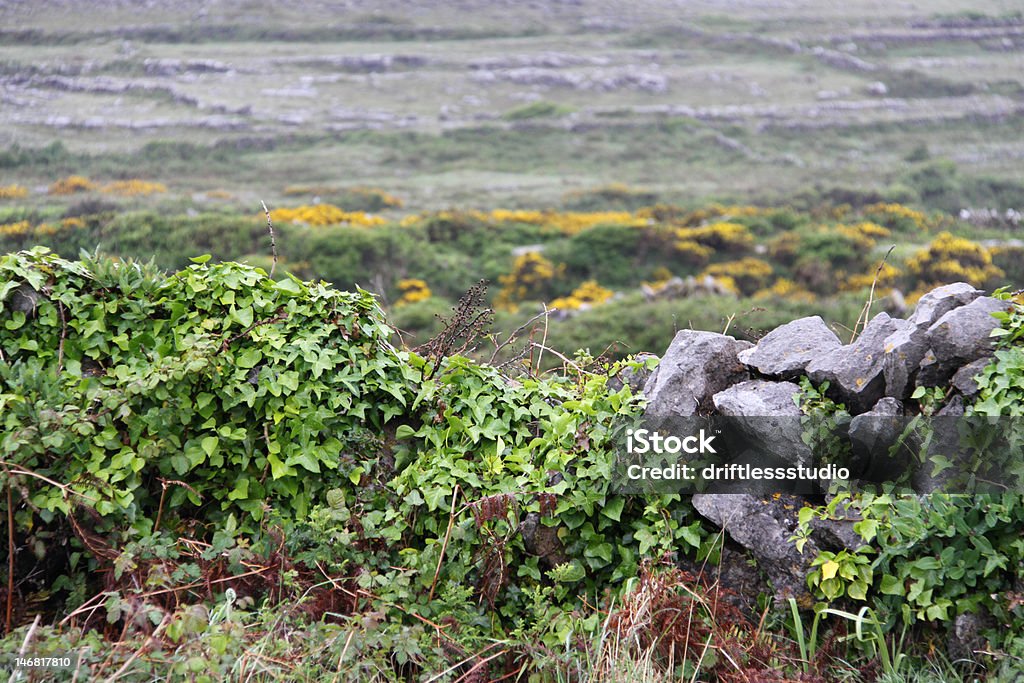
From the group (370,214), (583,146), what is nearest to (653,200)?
(583,146)

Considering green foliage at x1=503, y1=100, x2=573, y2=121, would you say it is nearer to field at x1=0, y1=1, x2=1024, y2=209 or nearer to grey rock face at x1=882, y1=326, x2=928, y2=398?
field at x1=0, y1=1, x2=1024, y2=209

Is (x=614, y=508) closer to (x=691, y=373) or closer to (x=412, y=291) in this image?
(x=691, y=373)

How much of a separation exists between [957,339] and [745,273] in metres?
14.4

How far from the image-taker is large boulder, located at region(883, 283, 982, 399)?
9.86ft

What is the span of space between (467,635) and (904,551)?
58.6 inches

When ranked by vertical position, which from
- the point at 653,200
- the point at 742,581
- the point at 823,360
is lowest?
the point at 653,200

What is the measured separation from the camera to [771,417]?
3088 mm

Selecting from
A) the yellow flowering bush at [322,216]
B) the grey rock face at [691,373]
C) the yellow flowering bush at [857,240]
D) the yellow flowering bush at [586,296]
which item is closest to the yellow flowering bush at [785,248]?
the yellow flowering bush at [857,240]

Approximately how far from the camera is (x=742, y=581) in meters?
3.00

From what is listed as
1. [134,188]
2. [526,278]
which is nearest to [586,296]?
[526,278]

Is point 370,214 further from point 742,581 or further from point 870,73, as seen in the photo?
point 870,73

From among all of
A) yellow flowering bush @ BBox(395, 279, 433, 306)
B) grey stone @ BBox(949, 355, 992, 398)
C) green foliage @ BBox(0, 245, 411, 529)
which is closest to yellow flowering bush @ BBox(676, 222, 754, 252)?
yellow flowering bush @ BBox(395, 279, 433, 306)

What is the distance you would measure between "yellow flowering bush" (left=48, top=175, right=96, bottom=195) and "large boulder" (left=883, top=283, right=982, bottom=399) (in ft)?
49.9

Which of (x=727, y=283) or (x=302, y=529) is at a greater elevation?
(x=302, y=529)
